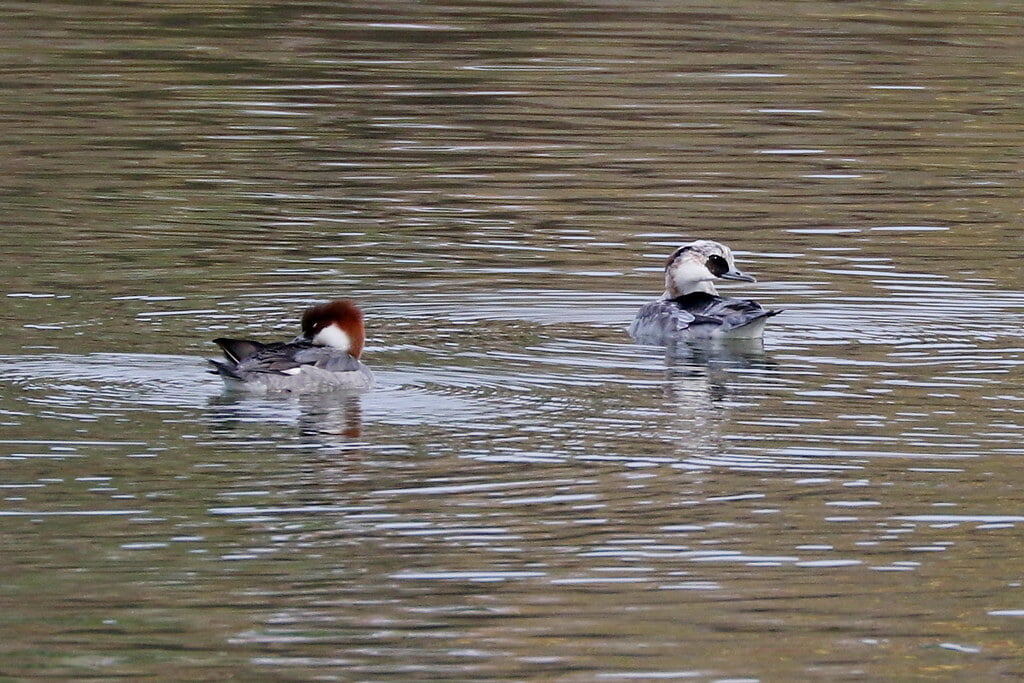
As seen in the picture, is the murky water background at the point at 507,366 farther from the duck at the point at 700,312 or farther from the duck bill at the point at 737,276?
the duck bill at the point at 737,276

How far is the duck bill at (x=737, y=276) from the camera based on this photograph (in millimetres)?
14039

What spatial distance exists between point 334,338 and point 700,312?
2769 millimetres

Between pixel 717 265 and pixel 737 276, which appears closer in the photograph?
pixel 737 276

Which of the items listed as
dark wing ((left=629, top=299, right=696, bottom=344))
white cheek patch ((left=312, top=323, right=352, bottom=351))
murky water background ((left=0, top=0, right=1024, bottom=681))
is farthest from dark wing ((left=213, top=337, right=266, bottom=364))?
dark wing ((left=629, top=299, right=696, bottom=344))

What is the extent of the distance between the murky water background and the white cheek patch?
40 centimetres

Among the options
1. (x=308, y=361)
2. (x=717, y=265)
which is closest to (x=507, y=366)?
(x=308, y=361)

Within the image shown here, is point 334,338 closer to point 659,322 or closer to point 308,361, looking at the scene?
point 308,361

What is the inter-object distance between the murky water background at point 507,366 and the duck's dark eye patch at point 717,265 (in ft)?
1.52

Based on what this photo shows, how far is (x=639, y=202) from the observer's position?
17766mm

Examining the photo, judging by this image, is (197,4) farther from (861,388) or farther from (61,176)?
(861,388)

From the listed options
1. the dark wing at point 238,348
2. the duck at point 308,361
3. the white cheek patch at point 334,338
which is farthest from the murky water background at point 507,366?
the white cheek patch at point 334,338

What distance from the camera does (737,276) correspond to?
555 inches

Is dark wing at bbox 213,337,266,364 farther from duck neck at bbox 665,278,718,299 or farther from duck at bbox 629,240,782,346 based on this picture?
duck neck at bbox 665,278,718,299

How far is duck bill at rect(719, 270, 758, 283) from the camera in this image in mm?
14039
